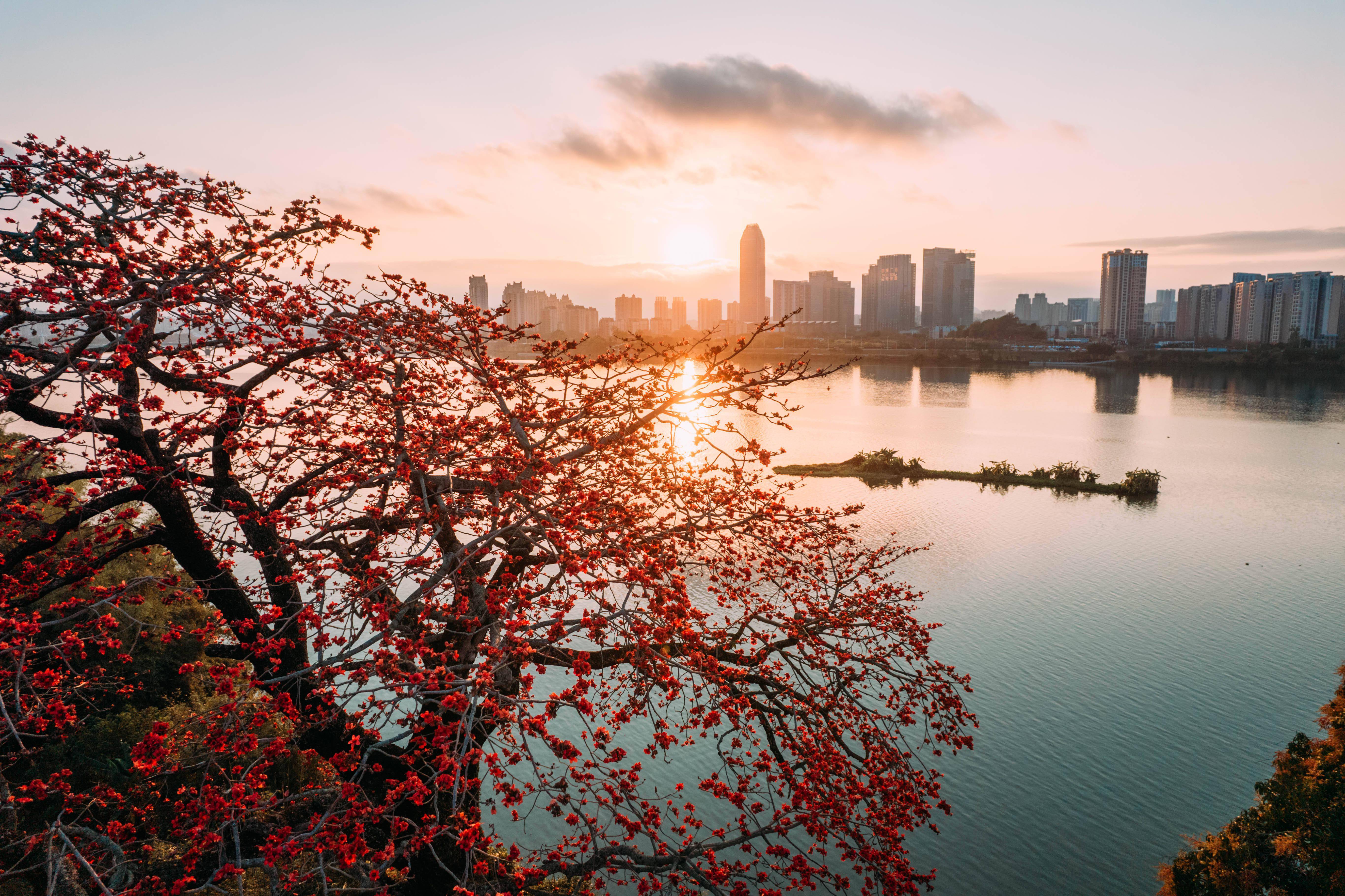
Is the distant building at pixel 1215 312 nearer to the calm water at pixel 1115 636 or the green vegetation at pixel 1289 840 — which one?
the calm water at pixel 1115 636

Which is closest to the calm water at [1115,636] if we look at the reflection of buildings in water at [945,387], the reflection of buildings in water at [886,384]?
the reflection of buildings in water at [945,387]

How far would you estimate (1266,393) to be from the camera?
81750mm

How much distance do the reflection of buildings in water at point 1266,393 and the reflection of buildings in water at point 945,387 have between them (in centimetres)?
2089

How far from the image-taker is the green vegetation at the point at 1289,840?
822cm

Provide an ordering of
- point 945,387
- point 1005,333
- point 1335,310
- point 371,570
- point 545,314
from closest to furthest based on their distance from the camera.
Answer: point 371,570 → point 545,314 → point 945,387 → point 1335,310 → point 1005,333

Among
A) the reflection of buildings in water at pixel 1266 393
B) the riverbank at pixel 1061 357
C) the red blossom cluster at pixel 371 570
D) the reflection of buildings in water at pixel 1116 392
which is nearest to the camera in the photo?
the red blossom cluster at pixel 371 570

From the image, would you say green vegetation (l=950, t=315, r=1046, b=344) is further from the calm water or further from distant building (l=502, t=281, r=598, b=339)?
distant building (l=502, t=281, r=598, b=339)

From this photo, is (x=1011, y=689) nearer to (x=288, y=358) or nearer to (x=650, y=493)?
(x=650, y=493)

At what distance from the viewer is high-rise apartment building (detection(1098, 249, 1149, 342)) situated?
153875mm

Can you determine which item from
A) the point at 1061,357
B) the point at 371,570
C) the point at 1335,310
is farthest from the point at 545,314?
the point at 1335,310

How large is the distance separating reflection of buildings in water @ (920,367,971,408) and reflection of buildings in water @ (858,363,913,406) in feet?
5.87

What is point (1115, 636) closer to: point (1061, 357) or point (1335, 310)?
point (1061, 357)

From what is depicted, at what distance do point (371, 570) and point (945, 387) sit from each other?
9269 centimetres

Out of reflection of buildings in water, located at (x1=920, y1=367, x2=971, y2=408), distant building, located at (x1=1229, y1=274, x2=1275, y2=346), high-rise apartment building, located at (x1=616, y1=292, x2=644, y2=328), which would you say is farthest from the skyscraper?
distant building, located at (x1=1229, y1=274, x2=1275, y2=346)
